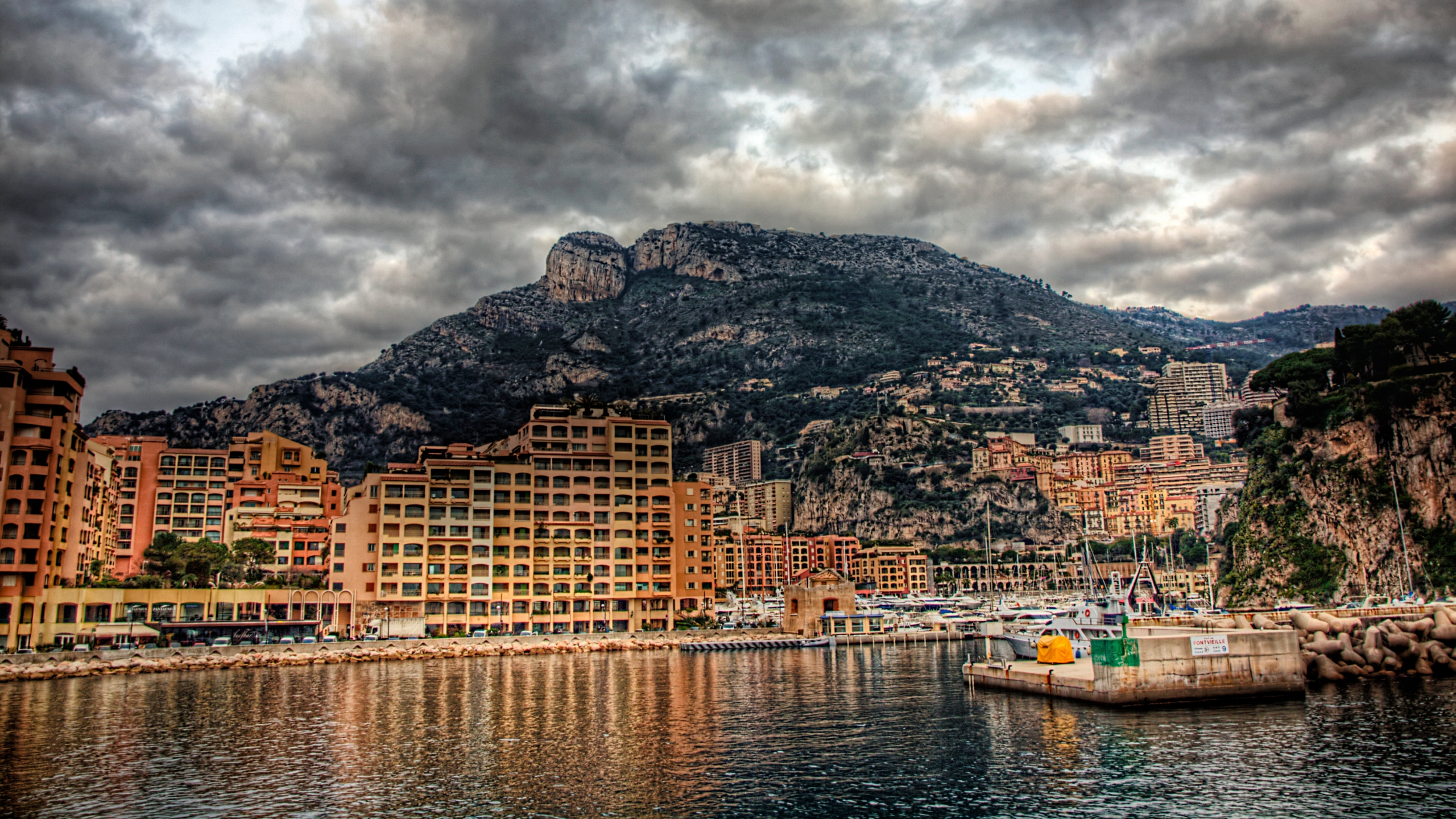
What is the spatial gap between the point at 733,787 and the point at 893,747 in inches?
401

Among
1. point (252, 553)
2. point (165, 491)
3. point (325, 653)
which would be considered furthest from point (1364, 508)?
point (165, 491)

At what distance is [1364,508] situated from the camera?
342 feet

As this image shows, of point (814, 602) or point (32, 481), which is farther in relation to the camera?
point (814, 602)

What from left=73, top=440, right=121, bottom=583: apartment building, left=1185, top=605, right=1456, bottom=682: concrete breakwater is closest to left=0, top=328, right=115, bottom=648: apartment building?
left=73, top=440, right=121, bottom=583: apartment building

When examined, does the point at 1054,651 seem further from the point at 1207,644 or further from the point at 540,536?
the point at 540,536

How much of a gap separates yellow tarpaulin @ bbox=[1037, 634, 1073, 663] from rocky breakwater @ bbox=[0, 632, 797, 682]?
57317mm

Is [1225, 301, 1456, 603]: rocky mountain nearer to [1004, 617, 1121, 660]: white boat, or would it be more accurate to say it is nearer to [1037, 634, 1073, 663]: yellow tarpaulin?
[1004, 617, 1121, 660]: white boat

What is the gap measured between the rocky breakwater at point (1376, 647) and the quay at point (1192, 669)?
7.49 m

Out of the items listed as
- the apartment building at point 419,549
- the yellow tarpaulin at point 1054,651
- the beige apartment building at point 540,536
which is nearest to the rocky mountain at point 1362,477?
the yellow tarpaulin at point 1054,651

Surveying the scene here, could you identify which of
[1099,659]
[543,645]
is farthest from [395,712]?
[543,645]

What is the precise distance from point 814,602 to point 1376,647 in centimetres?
7799

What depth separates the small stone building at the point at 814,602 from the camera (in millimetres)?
130875

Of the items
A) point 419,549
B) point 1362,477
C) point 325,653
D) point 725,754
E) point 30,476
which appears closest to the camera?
point 725,754

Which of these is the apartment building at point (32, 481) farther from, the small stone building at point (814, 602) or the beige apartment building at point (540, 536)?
the small stone building at point (814, 602)
